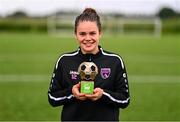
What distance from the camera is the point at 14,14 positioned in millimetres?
42250

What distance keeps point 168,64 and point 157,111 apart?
26.4 feet

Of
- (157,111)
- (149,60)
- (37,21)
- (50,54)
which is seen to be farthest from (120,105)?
(37,21)

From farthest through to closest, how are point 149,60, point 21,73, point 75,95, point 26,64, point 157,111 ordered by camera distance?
point 149,60 < point 26,64 < point 21,73 < point 157,111 < point 75,95

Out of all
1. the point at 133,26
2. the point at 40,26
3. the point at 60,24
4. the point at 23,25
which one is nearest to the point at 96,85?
the point at 23,25

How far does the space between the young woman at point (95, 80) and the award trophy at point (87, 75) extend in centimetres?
23

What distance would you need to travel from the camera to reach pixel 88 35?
3.38 m

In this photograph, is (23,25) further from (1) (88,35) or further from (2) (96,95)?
(2) (96,95)

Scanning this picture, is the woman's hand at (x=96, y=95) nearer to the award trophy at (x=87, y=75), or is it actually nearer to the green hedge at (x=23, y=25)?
the award trophy at (x=87, y=75)

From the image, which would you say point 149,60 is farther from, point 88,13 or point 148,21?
point 148,21

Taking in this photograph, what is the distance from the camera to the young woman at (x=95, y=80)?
3.41 meters

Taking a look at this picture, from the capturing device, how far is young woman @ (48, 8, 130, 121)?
341 centimetres

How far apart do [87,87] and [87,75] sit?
79mm

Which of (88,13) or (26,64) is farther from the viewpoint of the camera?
(26,64)

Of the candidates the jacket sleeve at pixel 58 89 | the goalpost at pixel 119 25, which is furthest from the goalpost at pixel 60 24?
the jacket sleeve at pixel 58 89
